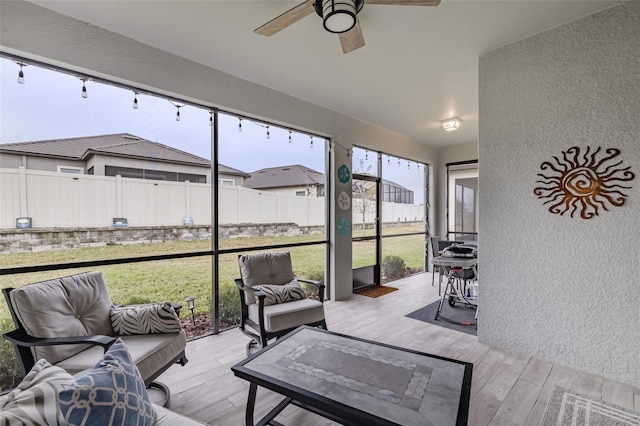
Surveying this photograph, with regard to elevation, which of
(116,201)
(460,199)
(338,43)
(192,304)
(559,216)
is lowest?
(192,304)

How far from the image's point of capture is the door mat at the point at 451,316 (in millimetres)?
3564

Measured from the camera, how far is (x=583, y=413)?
79.1 inches

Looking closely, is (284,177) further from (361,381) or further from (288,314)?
(361,381)

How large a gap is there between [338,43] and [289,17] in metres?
0.89

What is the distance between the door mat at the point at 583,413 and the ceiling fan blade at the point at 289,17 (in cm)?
297

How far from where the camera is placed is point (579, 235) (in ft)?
8.36

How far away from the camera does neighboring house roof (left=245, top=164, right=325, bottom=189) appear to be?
12.6ft

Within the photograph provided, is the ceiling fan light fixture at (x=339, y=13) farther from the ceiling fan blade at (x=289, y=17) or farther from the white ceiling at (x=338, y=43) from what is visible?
the white ceiling at (x=338, y=43)

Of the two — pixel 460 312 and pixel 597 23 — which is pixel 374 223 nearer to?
pixel 460 312

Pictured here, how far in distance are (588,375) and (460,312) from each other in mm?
1663

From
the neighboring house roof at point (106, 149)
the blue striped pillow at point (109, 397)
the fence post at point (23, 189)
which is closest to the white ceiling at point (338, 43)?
the neighboring house roof at point (106, 149)

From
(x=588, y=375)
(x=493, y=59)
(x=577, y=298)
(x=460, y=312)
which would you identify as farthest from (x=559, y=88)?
(x=460, y=312)

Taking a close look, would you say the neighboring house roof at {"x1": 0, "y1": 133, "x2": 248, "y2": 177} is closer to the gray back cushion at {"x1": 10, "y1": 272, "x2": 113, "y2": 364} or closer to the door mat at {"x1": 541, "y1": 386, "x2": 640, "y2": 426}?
the gray back cushion at {"x1": 10, "y1": 272, "x2": 113, "y2": 364}

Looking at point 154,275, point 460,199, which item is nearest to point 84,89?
point 154,275
